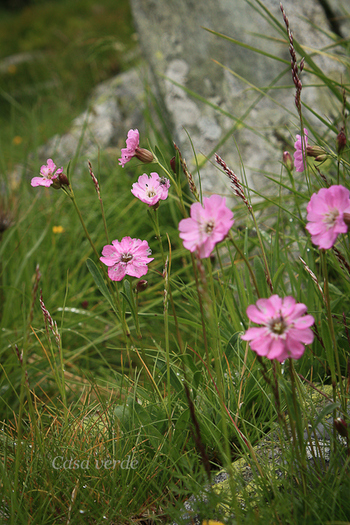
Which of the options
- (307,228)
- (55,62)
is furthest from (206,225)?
(55,62)

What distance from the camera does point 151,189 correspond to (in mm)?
730

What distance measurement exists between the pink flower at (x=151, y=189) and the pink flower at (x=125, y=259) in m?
0.10

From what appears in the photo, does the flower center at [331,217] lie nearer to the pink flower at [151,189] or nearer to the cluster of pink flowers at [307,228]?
the cluster of pink flowers at [307,228]

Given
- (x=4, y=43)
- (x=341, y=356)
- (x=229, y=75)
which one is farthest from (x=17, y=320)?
(x=4, y=43)

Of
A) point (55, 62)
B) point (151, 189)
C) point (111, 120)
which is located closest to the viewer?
point (151, 189)

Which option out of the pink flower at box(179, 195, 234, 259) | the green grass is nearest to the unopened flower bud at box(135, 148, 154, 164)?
the pink flower at box(179, 195, 234, 259)

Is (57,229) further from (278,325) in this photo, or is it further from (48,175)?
(278,325)

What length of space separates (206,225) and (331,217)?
18cm

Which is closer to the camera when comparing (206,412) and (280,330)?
(280,330)

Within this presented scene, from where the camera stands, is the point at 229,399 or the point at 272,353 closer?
the point at 272,353

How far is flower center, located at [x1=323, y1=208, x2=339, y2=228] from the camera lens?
53 centimetres

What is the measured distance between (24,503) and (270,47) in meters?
2.16

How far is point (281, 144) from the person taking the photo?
70.7 inches

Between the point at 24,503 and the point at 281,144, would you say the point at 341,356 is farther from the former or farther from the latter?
the point at 281,144
